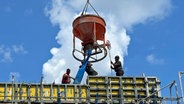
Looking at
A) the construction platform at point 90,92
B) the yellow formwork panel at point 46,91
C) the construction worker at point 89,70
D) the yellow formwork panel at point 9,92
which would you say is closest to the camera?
the yellow formwork panel at point 9,92

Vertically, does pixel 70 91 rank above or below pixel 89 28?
below

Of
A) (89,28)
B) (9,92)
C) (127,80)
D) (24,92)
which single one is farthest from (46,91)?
(89,28)

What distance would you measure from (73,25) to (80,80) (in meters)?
3.64

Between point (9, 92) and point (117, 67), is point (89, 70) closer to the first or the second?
point (117, 67)

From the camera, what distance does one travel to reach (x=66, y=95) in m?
24.2

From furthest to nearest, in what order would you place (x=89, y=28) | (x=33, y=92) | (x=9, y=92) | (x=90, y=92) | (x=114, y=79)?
(x=89, y=28) → (x=114, y=79) → (x=90, y=92) → (x=33, y=92) → (x=9, y=92)

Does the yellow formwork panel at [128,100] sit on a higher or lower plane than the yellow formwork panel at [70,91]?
lower

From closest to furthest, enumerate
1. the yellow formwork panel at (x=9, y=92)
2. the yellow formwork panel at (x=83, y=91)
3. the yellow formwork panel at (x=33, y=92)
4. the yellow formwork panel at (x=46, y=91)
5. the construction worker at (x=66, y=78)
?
the yellow formwork panel at (x=9, y=92)
the yellow formwork panel at (x=33, y=92)
the yellow formwork panel at (x=46, y=91)
the yellow formwork panel at (x=83, y=91)
the construction worker at (x=66, y=78)

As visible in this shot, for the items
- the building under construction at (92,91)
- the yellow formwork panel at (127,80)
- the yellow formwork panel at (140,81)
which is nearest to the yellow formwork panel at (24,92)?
the building under construction at (92,91)

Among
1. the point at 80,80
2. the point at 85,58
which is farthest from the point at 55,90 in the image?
the point at 85,58

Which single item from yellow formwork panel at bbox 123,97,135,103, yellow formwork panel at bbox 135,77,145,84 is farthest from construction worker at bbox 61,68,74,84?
yellow formwork panel at bbox 135,77,145,84

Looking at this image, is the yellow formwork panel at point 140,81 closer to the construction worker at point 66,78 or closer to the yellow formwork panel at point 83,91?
the yellow formwork panel at point 83,91

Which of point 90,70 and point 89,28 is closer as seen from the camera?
point 90,70

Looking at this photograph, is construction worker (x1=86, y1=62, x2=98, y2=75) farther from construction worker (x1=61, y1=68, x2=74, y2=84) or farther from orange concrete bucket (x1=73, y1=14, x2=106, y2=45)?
construction worker (x1=61, y1=68, x2=74, y2=84)
